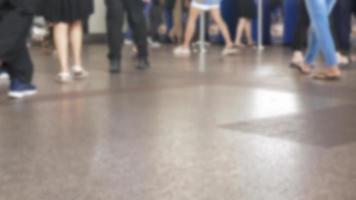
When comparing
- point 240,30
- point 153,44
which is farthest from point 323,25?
point 153,44

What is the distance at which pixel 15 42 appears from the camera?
5355 millimetres

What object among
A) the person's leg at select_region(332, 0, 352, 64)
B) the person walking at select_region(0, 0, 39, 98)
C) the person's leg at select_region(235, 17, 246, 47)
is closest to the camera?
the person walking at select_region(0, 0, 39, 98)

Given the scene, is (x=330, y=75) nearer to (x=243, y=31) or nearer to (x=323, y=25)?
(x=323, y=25)

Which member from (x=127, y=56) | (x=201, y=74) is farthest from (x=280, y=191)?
(x=127, y=56)

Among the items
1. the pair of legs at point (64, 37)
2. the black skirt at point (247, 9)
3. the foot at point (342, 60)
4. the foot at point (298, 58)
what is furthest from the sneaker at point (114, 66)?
the black skirt at point (247, 9)

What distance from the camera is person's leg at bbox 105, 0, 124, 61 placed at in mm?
7211

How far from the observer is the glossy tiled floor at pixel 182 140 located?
2840 mm

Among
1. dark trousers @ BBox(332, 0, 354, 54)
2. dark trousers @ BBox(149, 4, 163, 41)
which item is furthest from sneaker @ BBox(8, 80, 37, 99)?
dark trousers @ BBox(149, 4, 163, 41)

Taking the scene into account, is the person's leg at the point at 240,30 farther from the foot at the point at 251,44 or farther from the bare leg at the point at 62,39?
the bare leg at the point at 62,39

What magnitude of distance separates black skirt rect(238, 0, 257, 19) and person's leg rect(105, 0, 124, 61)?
422cm

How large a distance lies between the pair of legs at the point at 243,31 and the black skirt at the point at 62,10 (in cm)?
516

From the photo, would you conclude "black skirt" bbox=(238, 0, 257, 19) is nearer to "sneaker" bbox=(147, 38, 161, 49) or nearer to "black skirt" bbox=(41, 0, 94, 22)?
"sneaker" bbox=(147, 38, 161, 49)

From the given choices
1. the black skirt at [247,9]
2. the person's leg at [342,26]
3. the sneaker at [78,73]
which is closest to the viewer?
the sneaker at [78,73]

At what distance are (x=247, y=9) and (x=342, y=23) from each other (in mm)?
2710
